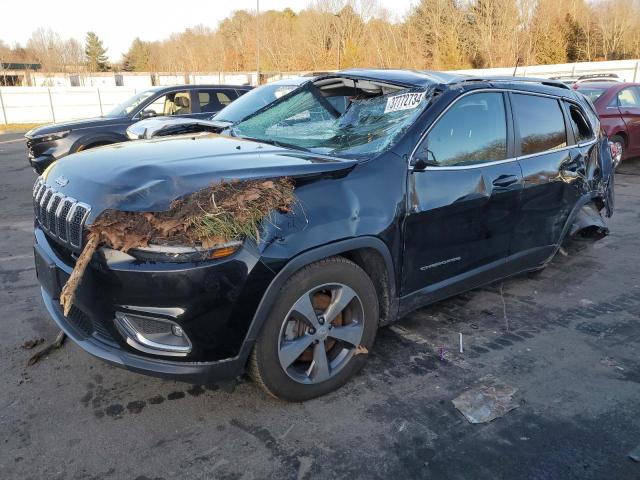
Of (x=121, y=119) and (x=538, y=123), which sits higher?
(x=538, y=123)

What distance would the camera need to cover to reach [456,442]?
8.37ft

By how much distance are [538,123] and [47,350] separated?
396 cm

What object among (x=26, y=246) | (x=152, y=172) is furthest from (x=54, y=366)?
(x=26, y=246)

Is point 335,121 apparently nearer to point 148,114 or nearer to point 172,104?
point 148,114

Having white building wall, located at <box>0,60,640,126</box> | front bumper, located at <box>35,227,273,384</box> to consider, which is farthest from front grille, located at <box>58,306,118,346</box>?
white building wall, located at <box>0,60,640,126</box>

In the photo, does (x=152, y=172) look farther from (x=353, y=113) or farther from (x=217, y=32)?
(x=217, y=32)

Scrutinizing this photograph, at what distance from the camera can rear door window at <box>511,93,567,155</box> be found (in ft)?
12.7

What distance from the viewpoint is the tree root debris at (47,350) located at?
10.5 ft

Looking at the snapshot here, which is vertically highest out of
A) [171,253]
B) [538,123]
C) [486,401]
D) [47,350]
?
[538,123]

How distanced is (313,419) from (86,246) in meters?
1.44

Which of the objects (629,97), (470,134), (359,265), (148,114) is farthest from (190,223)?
(629,97)

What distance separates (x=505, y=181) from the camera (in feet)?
11.9

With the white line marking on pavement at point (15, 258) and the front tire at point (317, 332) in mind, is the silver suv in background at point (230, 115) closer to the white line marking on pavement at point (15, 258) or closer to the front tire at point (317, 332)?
the white line marking on pavement at point (15, 258)

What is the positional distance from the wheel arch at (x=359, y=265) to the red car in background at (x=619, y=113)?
28.0 ft
